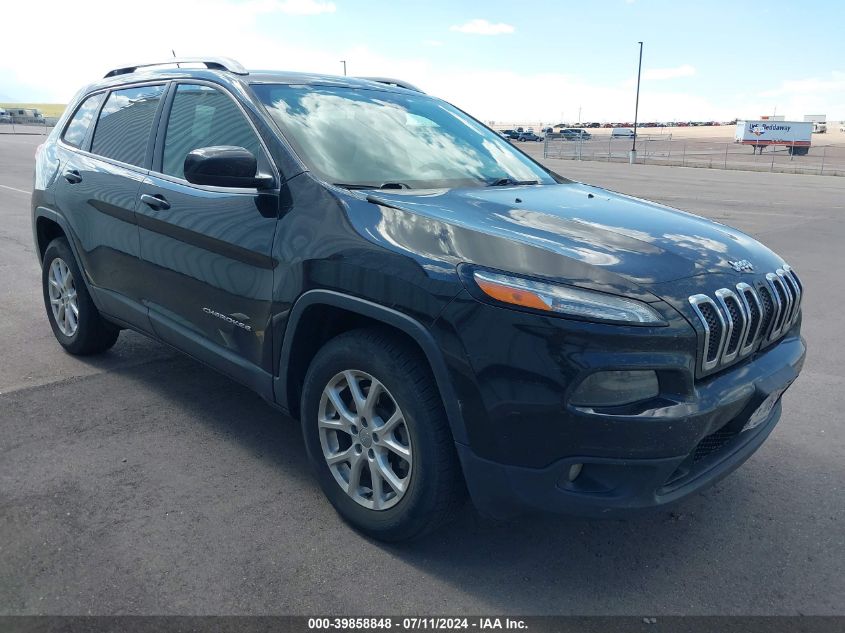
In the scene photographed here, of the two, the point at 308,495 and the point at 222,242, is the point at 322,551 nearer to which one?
the point at 308,495

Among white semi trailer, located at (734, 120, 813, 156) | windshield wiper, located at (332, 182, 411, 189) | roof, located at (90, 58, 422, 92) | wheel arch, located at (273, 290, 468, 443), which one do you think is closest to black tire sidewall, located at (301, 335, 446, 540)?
wheel arch, located at (273, 290, 468, 443)

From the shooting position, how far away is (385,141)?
12.1 ft

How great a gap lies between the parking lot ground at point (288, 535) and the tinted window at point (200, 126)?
4.80 feet

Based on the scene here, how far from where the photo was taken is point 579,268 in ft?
8.27

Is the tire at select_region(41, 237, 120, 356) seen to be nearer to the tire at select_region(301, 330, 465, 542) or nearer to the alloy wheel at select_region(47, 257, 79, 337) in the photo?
the alloy wheel at select_region(47, 257, 79, 337)

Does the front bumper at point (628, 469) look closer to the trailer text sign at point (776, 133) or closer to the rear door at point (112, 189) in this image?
the rear door at point (112, 189)

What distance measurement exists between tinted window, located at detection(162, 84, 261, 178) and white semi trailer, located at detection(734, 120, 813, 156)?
55.1m

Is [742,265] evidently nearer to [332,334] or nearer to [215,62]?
[332,334]

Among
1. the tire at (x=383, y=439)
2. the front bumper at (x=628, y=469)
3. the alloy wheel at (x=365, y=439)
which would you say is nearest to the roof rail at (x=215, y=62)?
the tire at (x=383, y=439)

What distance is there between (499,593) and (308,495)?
1.06 m

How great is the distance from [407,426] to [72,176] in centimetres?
319

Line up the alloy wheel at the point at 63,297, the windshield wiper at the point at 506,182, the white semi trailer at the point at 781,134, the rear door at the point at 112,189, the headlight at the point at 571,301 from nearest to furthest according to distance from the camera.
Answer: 1. the headlight at the point at 571,301
2. the windshield wiper at the point at 506,182
3. the rear door at the point at 112,189
4. the alloy wheel at the point at 63,297
5. the white semi trailer at the point at 781,134

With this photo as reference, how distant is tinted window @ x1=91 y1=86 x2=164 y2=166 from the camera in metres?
4.24

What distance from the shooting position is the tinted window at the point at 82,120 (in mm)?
4887
